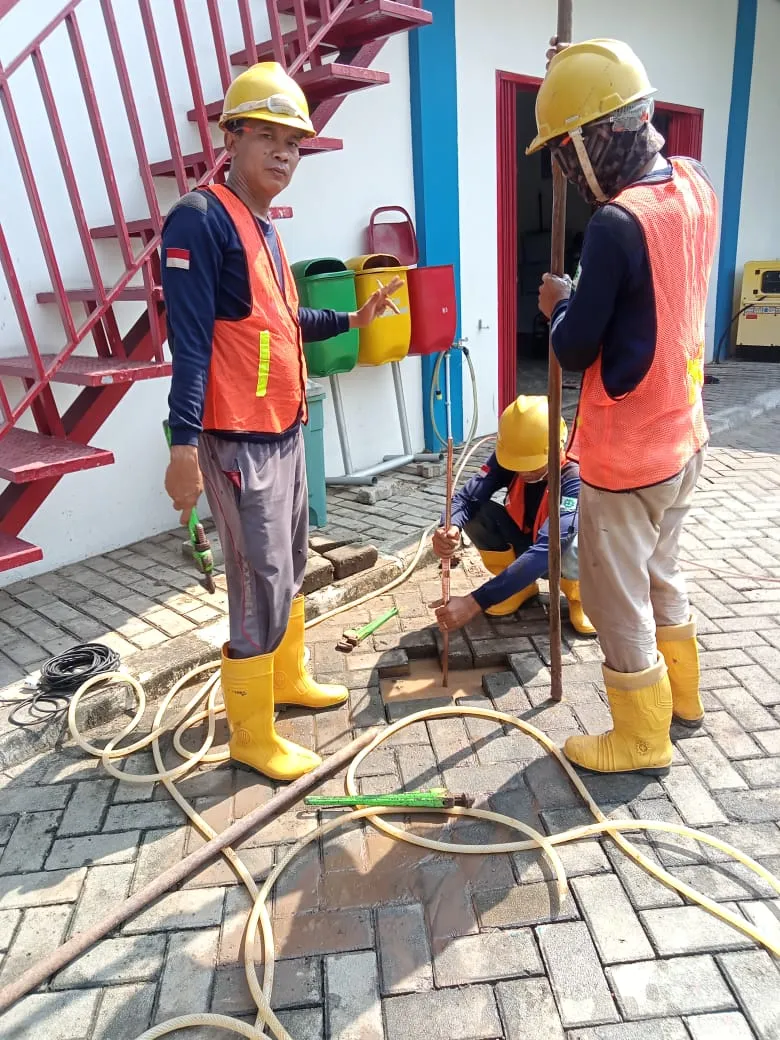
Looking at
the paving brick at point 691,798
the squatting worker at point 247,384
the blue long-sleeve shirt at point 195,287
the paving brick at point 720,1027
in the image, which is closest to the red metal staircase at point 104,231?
the squatting worker at point 247,384

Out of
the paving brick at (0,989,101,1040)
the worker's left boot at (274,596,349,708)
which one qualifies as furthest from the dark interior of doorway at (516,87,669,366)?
the paving brick at (0,989,101,1040)

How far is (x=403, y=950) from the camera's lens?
7.32 ft

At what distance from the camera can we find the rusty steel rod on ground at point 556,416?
287 cm

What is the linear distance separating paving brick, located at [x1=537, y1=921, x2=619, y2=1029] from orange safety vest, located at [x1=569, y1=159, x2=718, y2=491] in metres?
1.37

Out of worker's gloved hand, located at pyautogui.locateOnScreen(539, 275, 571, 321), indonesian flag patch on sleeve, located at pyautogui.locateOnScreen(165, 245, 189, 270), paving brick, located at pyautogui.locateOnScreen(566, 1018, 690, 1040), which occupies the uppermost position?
indonesian flag patch on sleeve, located at pyautogui.locateOnScreen(165, 245, 189, 270)

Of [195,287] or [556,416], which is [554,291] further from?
[195,287]

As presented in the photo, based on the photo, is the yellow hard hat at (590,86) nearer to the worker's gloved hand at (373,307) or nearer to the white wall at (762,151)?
the worker's gloved hand at (373,307)

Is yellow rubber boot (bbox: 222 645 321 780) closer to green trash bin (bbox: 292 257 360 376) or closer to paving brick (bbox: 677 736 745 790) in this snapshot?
paving brick (bbox: 677 736 745 790)

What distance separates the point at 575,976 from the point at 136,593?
3201 millimetres

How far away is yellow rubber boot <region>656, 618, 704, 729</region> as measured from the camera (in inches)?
120

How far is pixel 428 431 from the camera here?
743 cm

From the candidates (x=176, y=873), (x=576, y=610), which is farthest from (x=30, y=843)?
(x=576, y=610)

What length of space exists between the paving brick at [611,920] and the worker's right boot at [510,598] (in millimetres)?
1811

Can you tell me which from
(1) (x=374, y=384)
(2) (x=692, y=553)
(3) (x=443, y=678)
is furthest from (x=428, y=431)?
(3) (x=443, y=678)
